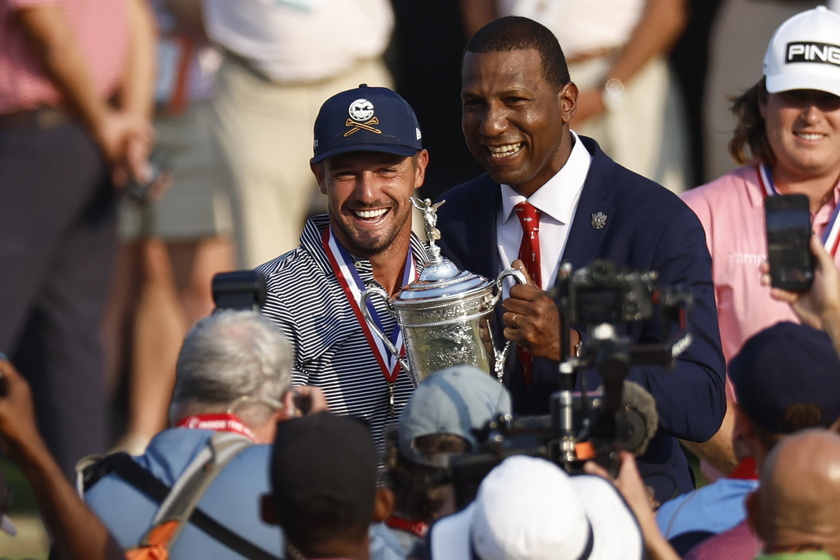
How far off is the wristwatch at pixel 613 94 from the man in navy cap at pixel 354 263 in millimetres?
2889

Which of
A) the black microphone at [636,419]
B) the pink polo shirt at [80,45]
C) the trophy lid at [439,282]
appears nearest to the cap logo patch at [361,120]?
the trophy lid at [439,282]

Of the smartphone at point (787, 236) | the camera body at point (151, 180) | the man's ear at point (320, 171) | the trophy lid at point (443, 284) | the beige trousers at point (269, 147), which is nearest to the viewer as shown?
the smartphone at point (787, 236)

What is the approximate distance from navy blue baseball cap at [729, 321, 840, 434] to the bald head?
0.51 m

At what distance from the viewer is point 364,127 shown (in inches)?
169

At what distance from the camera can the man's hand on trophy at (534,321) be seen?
3.88 meters

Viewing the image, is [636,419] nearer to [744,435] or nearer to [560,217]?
[744,435]

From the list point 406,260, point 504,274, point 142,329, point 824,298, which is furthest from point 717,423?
point 142,329

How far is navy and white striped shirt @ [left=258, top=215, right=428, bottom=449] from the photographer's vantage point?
4219 mm

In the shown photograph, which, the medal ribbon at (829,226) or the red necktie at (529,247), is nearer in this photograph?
the red necktie at (529,247)

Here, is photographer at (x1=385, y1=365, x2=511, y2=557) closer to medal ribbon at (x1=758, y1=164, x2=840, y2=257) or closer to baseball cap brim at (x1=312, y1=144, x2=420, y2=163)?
baseball cap brim at (x1=312, y1=144, x2=420, y2=163)

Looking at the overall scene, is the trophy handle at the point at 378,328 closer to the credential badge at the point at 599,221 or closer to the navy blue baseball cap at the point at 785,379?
the credential badge at the point at 599,221

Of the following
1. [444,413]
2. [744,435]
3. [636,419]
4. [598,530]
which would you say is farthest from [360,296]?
[598,530]

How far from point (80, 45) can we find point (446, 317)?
3366mm

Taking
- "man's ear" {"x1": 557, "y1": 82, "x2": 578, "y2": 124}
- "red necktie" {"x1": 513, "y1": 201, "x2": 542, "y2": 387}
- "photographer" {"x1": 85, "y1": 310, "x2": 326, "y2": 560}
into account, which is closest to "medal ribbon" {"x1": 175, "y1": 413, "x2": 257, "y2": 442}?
"photographer" {"x1": 85, "y1": 310, "x2": 326, "y2": 560}
